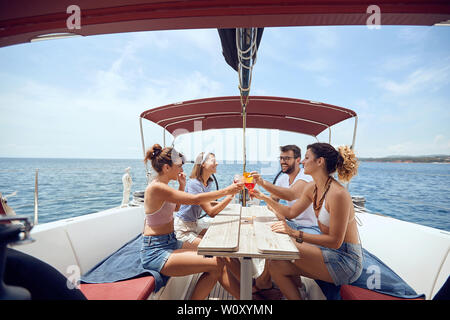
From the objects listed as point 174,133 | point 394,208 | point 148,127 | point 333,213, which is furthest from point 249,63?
point 394,208

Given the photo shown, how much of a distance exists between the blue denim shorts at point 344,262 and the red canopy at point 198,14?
1520 mm

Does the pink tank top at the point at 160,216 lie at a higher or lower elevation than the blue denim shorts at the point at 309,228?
higher

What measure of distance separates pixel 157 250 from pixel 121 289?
1.16 feet

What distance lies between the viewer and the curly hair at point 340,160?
181cm

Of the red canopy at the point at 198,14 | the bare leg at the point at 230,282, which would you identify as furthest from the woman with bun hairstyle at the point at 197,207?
the red canopy at the point at 198,14

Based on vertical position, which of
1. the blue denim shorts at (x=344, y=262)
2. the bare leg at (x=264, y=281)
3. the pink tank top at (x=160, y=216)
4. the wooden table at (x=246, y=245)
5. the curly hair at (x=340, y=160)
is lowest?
the bare leg at (x=264, y=281)

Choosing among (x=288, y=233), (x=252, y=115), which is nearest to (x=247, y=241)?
(x=288, y=233)

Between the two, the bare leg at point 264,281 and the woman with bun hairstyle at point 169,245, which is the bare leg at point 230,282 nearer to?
the woman with bun hairstyle at point 169,245

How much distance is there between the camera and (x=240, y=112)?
3.34 metres

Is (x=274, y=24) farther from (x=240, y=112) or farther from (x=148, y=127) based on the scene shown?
(x=148, y=127)

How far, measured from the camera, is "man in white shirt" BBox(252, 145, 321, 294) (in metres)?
2.07

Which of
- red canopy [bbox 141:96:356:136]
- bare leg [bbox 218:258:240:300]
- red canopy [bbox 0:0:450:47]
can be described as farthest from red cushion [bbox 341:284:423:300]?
red canopy [bbox 141:96:356:136]

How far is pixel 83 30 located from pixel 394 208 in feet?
61.5

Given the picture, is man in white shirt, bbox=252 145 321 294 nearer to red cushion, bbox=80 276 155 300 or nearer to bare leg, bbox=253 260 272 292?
bare leg, bbox=253 260 272 292
